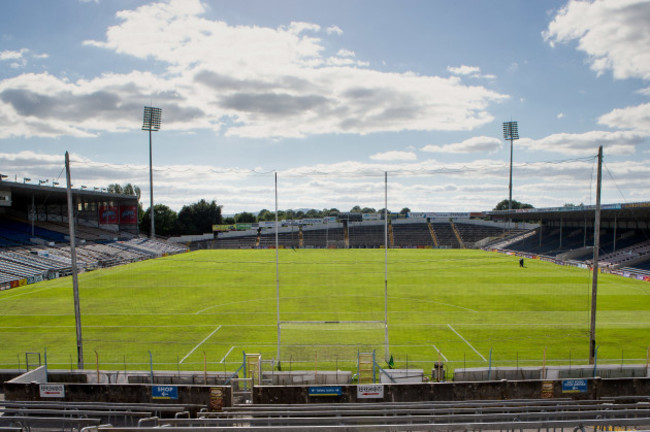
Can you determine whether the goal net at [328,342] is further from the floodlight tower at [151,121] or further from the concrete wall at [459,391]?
the floodlight tower at [151,121]

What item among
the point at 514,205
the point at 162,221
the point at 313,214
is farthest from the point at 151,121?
the point at 514,205

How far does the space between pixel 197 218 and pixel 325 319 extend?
8678 cm

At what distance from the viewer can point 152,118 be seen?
7625cm

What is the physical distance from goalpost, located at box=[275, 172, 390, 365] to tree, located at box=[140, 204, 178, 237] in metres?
85.1

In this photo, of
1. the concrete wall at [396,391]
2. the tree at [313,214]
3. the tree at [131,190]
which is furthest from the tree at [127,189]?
the concrete wall at [396,391]

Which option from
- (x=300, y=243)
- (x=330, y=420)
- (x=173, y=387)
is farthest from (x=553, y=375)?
(x=300, y=243)

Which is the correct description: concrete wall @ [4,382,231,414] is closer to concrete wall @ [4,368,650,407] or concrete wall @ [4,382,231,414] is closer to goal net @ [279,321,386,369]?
concrete wall @ [4,368,650,407]

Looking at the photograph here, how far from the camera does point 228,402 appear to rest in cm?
1268

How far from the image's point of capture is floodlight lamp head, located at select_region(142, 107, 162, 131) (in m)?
75.6

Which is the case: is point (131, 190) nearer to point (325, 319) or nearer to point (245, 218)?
point (245, 218)

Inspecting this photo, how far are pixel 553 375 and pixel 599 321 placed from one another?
13997mm

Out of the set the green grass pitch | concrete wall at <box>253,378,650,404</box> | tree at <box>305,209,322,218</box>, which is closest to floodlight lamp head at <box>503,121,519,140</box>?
the green grass pitch

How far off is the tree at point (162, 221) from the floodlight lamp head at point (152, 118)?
2795 cm

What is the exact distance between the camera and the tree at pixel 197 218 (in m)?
106
